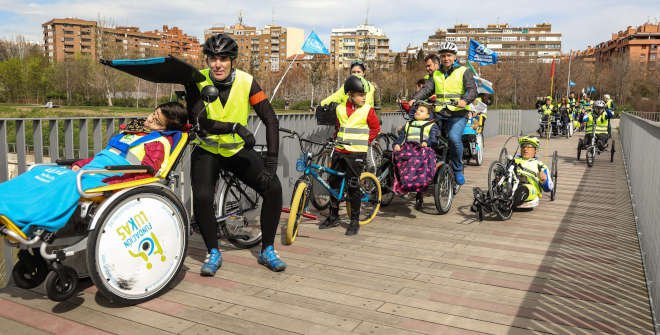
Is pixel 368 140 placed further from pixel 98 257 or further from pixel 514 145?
pixel 514 145

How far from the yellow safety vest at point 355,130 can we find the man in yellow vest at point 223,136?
1.34m

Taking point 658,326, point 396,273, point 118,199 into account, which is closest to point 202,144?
point 118,199

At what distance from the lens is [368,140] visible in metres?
5.54

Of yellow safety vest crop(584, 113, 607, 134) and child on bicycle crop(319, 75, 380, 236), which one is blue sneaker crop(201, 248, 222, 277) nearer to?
child on bicycle crop(319, 75, 380, 236)

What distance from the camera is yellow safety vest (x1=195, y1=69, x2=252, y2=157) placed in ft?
13.3

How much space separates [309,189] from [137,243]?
84.5 inches

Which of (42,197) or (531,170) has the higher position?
(42,197)

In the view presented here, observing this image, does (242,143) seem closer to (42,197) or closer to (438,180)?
(42,197)

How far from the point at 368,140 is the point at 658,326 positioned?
9.86 feet

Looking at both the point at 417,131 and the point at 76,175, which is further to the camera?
the point at 417,131

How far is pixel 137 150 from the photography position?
3641 mm

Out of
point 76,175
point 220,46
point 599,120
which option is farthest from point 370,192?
point 599,120

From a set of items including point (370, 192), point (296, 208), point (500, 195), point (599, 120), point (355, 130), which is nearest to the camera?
point (296, 208)

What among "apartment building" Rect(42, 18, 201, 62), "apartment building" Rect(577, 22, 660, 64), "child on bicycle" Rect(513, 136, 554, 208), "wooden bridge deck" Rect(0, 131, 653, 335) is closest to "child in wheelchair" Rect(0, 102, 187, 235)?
"wooden bridge deck" Rect(0, 131, 653, 335)
